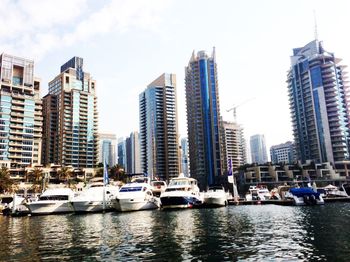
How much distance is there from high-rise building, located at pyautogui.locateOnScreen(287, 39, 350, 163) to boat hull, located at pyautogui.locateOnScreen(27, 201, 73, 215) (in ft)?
484

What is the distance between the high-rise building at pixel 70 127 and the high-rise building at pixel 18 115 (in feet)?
61.1

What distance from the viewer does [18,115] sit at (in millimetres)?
158625

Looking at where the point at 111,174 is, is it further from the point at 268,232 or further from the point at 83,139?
the point at 268,232

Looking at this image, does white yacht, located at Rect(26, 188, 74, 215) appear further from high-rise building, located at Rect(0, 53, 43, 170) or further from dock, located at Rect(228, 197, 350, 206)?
high-rise building, located at Rect(0, 53, 43, 170)

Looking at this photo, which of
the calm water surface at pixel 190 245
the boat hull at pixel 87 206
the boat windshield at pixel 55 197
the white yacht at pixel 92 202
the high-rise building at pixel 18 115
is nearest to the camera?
the calm water surface at pixel 190 245

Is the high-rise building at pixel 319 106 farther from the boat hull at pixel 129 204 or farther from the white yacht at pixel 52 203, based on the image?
the white yacht at pixel 52 203

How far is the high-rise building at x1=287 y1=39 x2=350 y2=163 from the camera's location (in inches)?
6806

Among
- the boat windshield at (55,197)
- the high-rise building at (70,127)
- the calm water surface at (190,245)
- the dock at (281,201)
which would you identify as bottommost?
the dock at (281,201)

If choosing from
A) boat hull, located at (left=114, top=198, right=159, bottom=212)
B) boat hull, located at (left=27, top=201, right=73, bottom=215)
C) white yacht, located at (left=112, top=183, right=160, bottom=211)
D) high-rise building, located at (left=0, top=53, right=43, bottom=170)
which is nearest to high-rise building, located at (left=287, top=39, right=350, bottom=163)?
white yacht, located at (left=112, top=183, right=160, bottom=211)

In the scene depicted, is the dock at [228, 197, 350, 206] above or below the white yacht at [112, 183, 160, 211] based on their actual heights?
below

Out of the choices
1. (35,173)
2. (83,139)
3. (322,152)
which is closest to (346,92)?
(322,152)

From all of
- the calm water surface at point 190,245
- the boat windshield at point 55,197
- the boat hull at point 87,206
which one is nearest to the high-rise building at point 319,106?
the boat hull at point 87,206

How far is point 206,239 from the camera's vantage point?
85.6 ft

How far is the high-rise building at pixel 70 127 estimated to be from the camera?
185000mm
